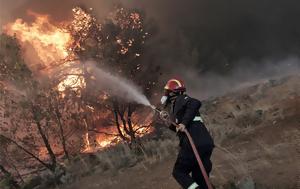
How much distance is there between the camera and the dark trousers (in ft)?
23.4

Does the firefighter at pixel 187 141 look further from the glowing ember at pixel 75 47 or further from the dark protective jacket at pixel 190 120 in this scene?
the glowing ember at pixel 75 47

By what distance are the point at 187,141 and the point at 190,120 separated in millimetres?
324

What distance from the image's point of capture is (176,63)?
33.3 m

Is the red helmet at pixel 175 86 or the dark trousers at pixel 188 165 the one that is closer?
the dark trousers at pixel 188 165

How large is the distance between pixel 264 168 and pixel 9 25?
24.8 m

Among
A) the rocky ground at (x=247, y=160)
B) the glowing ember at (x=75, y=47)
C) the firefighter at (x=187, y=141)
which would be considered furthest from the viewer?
the glowing ember at (x=75, y=47)

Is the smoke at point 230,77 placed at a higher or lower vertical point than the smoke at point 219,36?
lower

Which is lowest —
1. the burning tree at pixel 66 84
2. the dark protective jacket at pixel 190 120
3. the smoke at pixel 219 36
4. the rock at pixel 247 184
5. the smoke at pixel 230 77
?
the rock at pixel 247 184

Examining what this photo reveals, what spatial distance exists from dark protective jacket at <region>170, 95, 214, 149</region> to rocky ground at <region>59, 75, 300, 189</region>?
1273mm

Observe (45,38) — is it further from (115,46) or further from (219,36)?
(219,36)

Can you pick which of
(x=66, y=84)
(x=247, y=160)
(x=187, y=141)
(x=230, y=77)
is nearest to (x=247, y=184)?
(x=187, y=141)

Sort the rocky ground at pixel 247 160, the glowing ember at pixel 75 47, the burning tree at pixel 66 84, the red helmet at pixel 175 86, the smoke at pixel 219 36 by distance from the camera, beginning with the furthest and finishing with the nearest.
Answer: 1. the smoke at pixel 219 36
2. the glowing ember at pixel 75 47
3. the burning tree at pixel 66 84
4. the rocky ground at pixel 247 160
5. the red helmet at pixel 175 86

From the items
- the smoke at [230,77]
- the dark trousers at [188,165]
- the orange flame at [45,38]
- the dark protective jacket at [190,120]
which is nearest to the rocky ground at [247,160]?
the dark trousers at [188,165]

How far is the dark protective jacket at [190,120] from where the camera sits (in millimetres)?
7160
